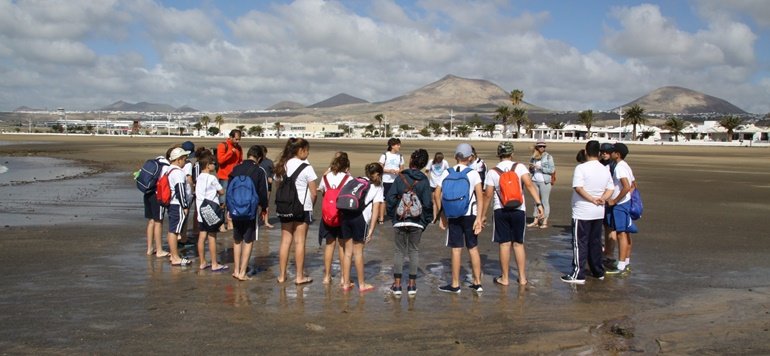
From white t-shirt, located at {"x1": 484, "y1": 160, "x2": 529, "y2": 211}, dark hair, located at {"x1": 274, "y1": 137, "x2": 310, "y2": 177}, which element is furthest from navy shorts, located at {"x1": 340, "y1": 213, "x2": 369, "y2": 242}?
white t-shirt, located at {"x1": 484, "y1": 160, "x2": 529, "y2": 211}

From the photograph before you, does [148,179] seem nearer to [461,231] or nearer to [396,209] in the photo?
[396,209]

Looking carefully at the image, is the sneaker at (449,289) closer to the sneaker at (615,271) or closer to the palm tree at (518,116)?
the sneaker at (615,271)

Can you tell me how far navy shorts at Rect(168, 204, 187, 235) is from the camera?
8789 millimetres

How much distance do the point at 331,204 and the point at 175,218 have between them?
8.78ft

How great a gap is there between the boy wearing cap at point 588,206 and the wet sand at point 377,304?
1.13ft

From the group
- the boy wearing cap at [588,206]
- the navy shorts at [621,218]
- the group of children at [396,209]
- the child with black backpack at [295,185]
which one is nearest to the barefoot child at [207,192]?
the group of children at [396,209]

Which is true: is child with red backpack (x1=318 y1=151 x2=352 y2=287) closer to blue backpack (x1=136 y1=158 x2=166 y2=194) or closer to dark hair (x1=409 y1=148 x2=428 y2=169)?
dark hair (x1=409 y1=148 x2=428 y2=169)

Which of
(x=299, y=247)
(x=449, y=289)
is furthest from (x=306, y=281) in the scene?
(x=449, y=289)

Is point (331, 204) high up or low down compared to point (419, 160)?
down

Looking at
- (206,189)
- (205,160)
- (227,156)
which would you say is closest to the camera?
(206,189)

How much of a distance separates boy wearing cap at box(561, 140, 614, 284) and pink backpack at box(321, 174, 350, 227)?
2.98m

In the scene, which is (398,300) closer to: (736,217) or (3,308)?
(3,308)

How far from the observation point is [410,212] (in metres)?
7.25

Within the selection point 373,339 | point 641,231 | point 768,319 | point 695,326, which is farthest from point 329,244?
point 641,231
